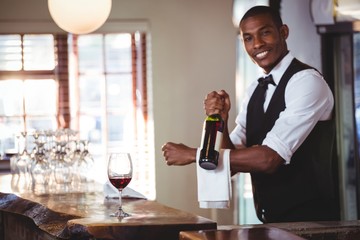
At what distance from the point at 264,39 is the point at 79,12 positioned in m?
1.94

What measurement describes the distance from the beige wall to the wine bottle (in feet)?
14.4

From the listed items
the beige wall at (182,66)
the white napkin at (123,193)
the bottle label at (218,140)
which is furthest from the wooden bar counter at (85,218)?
the beige wall at (182,66)

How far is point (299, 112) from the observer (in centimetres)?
276

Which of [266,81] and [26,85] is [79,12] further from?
[26,85]

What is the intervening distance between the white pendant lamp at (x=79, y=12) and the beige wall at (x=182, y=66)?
2288 mm

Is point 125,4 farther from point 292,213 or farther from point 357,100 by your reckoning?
point 292,213

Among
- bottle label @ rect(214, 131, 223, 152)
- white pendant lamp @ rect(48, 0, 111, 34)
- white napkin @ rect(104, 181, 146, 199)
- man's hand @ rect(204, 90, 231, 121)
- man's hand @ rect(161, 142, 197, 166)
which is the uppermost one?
white pendant lamp @ rect(48, 0, 111, 34)

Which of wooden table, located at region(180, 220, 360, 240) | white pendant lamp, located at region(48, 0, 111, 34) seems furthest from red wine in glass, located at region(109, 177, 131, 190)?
white pendant lamp, located at region(48, 0, 111, 34)

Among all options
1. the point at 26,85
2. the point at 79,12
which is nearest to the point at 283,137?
the point at 79,12

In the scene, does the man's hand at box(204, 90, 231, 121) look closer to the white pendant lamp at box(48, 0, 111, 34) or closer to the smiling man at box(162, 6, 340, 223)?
the smiling man at box(162, 6, 340, 223)

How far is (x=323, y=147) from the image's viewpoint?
2928 mm

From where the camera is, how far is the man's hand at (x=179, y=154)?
271cm

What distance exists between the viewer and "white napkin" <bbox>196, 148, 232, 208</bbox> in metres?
2.72

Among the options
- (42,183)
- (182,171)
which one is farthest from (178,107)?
(42,183)
